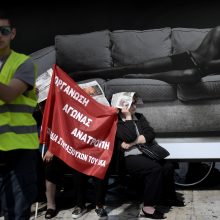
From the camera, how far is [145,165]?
6.33 m

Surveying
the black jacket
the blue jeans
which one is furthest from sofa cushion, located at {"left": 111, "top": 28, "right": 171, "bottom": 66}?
the blue jeans

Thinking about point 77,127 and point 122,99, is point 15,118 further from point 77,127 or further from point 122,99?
point 122,99

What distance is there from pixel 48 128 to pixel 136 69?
49.3 inches

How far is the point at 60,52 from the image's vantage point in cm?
677

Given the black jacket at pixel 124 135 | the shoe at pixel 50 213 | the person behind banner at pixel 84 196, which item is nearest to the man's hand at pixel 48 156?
the person behind banner at pixel 84 196

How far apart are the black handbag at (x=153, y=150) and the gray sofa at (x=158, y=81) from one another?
234mm

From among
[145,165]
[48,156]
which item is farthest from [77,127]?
[145,165]

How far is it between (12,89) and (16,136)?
317 mm

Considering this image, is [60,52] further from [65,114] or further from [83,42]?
[65,114]

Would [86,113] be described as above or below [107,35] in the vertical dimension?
below

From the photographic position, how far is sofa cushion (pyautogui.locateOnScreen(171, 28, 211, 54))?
6.57 metres

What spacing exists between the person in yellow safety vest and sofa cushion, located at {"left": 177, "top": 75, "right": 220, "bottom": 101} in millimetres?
3028

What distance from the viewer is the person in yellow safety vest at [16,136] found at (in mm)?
3752

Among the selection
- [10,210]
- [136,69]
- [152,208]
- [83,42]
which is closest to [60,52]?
[83,42]
